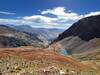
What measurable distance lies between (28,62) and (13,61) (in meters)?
2.88

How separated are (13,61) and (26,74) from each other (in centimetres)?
974

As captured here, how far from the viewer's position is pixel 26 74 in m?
43.0

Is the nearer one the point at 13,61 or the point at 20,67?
the point at 20,67

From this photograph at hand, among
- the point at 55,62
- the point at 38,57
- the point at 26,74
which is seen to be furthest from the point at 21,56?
the point at 26,74

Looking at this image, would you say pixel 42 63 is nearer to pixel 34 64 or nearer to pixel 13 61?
pixel 34 64

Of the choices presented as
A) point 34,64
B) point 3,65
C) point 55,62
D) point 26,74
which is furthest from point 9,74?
point 55,62

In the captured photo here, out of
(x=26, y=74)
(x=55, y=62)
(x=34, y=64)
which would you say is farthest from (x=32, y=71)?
(x=55, y=62)

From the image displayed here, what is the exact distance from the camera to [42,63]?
5162cm

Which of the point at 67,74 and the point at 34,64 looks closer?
the point at 67,74

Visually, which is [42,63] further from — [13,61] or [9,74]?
[9,74]

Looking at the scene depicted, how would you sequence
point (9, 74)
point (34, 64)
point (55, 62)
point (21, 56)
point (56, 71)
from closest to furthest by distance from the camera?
point (9, 74) → point (56, 71) → point (34, 64) → point (55, 62) → point (21, 56)

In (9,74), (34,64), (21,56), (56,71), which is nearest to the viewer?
(9,74)

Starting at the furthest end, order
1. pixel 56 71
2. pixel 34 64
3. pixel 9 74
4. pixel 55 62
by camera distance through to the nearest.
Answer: pixel 55 62 → pixel 34 64 → pixel 56 71 → pixel 9 74

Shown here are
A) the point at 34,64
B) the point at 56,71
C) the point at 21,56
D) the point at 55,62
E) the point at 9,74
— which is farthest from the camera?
the point at 21,56
